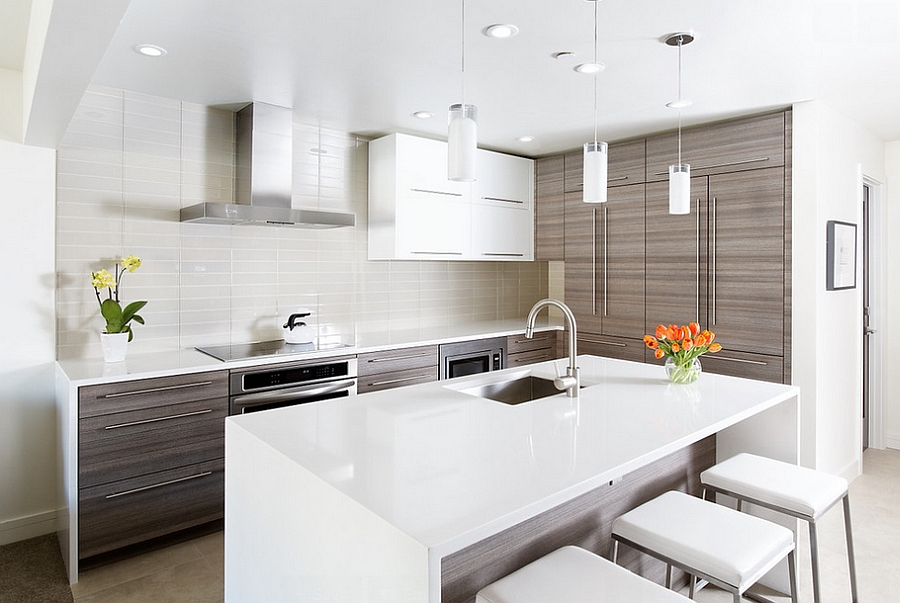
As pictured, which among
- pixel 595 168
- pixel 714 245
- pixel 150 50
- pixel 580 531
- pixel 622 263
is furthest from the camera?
pixel 622 263

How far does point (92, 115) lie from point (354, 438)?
259cm

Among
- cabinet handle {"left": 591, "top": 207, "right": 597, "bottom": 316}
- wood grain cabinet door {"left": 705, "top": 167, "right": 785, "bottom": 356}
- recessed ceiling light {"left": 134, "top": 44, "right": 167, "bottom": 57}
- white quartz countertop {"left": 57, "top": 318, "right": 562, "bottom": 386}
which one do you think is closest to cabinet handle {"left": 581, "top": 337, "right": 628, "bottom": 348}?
cabinet handle {"left": 591, "top": 207, "right": 597, "bottom": 316}

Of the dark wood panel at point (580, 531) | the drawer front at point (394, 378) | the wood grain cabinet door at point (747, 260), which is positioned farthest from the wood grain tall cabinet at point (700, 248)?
the drawer front at point (394, 378)

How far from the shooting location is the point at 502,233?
4719mm

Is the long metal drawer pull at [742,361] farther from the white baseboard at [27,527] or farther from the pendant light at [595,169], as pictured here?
the white baseboard at [27,527]

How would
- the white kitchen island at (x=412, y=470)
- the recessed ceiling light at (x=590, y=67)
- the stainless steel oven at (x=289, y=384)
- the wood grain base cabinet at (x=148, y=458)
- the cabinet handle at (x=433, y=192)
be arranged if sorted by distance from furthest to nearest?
the cabinet handle at (x=433, y=192)
the stainless steel oven at (x=289, y=384)
the recessed ceiling light at (x=590, y=67)
the wood grain base cabinet at (x=148, y=458)
the white kitchen island at (x=412, y=470)

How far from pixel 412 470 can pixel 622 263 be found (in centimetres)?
330

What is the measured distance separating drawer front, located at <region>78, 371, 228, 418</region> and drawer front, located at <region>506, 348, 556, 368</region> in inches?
84.2

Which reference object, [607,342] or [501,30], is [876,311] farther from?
[501,30]

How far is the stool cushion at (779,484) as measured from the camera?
6.38ft

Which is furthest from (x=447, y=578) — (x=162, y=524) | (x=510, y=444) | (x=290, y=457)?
(x=162, y=524)

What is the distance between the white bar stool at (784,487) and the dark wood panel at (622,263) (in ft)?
6.94

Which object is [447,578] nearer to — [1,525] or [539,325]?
[1,525]

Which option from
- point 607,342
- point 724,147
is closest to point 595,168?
point 724,147
